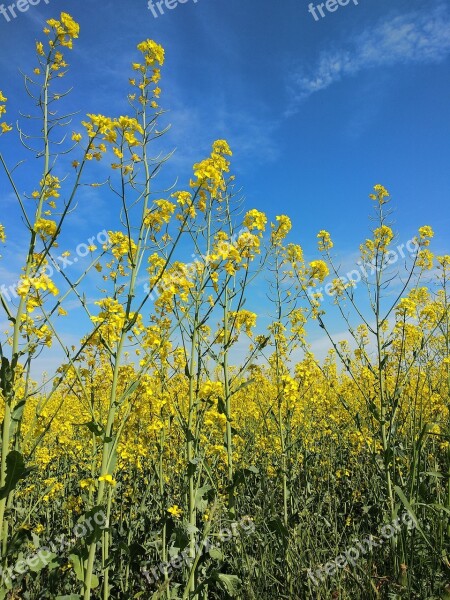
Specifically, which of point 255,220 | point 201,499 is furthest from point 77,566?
point 255,220

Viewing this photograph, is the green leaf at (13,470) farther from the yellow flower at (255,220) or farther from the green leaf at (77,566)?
the yellow flower at (255,220)

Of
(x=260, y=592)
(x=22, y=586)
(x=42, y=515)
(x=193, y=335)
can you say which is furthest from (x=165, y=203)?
(x=42, y=515)

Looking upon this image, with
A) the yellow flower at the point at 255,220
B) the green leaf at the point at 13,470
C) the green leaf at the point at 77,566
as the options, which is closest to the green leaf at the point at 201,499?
the green leaf at the point at 77,566

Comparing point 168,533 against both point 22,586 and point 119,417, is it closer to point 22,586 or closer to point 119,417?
point 119,417

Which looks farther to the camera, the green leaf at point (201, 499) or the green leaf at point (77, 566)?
the green leaf at point (201, 499)

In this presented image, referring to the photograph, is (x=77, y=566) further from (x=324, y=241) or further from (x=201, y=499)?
(x=324, y=241)

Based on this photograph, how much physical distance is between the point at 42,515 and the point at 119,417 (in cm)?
254

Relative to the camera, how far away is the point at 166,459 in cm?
466

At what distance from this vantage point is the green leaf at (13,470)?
2129mm

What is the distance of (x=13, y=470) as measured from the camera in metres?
2.15

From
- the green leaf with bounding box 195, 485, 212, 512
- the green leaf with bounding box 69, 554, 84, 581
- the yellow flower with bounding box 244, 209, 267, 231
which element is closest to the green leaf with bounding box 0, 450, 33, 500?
the green leaf with bounding box 69, 554, 84, 581

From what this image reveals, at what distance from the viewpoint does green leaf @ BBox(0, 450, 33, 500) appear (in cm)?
213

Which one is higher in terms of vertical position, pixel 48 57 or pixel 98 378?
pixel 48 57

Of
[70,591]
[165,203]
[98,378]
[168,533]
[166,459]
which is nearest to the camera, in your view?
[165,203]
